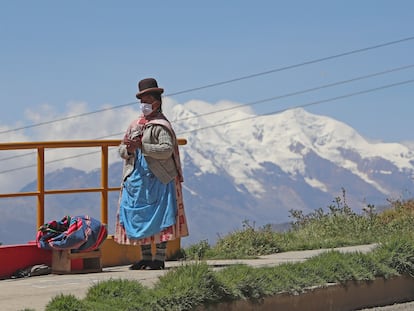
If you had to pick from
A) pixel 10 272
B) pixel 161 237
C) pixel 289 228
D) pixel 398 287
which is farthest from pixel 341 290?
pixel 289 228

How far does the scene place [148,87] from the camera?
11.0m

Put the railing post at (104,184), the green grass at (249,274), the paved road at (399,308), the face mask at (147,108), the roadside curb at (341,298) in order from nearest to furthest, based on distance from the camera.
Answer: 1. the green grass at (249,274)
2. the roadside curb at (341,298)
3. the paved road at (399,308)
4. the face mask at (147,108)
5. the railing post at (104,184)

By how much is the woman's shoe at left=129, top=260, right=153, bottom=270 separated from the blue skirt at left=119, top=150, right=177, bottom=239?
297mm

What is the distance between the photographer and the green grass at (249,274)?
760cm

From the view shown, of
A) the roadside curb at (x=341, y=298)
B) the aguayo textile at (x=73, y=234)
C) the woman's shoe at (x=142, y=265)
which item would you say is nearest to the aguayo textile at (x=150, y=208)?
the woman's shoe at (x=142, y=265)

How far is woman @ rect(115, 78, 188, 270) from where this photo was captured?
428 inches

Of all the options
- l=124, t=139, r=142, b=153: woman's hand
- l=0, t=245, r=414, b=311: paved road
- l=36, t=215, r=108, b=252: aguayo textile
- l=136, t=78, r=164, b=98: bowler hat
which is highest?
l=136, t=78, r=164, b=98: bowler hat

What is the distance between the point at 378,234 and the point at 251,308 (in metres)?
6.97

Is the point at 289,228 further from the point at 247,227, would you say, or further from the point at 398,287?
the point at 398,287

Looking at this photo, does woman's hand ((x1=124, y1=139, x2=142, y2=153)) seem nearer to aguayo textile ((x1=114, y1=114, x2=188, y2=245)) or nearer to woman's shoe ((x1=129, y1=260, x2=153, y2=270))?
aguayo textile ((x1=114, y1=114, x2=188, y2=245))

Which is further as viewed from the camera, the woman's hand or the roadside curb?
the woman's hand

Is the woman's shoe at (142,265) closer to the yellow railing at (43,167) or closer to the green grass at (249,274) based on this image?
the yellow railing at (43,167)

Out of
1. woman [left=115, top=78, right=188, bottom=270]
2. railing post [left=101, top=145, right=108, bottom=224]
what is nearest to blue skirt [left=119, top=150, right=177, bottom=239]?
woman [left=115, top=78, right=188, bottom=270]

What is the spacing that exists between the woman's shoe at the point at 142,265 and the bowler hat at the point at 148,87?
1.70 meters
